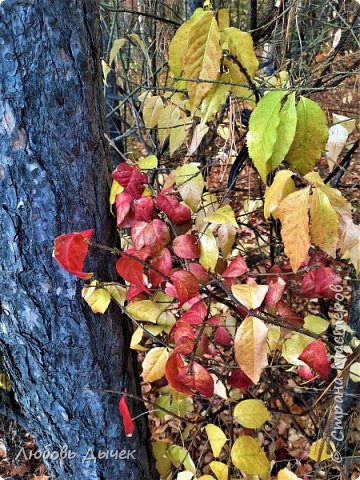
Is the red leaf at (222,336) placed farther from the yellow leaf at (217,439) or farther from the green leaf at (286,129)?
the green leaf at (286,129)

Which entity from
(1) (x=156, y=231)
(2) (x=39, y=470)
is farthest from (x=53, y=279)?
(2) (x=39, y=470)

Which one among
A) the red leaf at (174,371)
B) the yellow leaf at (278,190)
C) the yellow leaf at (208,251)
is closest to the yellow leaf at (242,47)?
the yellow leaf at (278,190)

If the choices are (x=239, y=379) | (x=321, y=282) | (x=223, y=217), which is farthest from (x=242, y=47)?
(x=239, y=379)

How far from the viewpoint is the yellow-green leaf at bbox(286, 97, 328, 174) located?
65 centimetres

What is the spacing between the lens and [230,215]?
0.77m

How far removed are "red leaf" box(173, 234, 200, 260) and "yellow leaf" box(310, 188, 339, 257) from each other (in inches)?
11.1

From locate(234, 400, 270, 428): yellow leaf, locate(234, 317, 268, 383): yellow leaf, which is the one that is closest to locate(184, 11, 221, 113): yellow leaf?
locate(234, 317, 268, 383): yellow leaf

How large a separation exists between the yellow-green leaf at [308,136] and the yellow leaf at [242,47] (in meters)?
0.12

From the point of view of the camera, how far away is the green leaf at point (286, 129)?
2.02 ft

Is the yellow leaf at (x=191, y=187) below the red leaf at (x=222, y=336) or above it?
above

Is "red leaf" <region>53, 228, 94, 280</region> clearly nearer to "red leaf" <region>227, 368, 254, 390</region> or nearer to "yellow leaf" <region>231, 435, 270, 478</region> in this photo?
"red leaf" <region>227, 368, 254, 390</region>

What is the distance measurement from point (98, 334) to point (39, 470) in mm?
1013

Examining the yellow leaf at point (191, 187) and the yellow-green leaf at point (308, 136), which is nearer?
the yellow-green leaf at point (308, 136)

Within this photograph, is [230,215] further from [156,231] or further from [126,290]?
[126,290]
